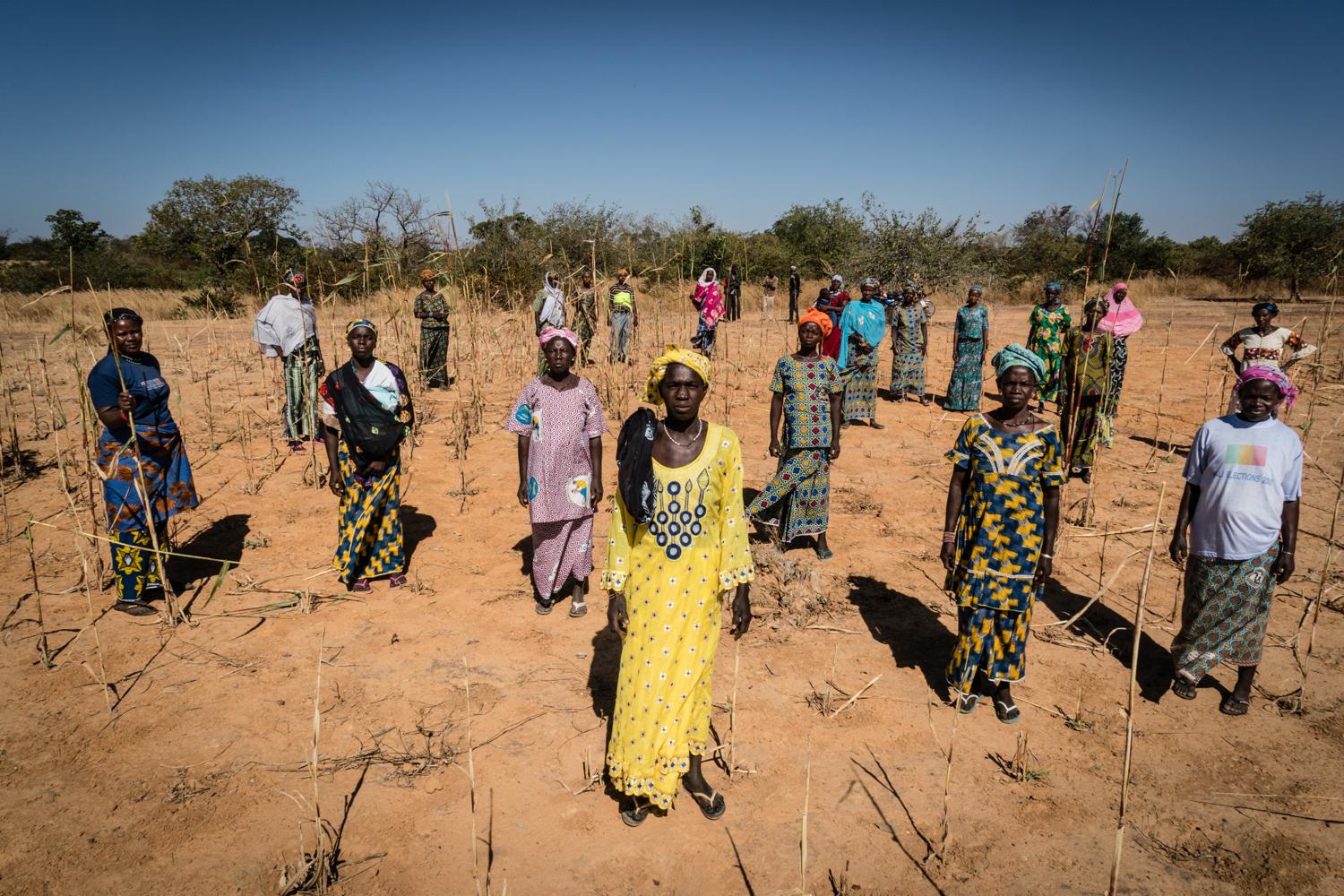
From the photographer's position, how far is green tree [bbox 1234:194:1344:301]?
21.4 m

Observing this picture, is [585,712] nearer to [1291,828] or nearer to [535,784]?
[535,784]

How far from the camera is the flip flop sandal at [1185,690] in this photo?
3.80 m

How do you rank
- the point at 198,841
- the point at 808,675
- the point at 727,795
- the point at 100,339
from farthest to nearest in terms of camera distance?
the point at 100,339 → the point at 808,675 → the point at 727,795 → the point at 198,841

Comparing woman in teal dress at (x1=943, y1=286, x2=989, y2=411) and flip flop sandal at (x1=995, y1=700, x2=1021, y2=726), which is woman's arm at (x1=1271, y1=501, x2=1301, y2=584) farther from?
woman in teal dress at (x1=943, y1=286, x2=989, y2=411)

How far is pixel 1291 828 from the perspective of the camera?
2912 mm

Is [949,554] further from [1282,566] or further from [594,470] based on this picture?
[594,470]

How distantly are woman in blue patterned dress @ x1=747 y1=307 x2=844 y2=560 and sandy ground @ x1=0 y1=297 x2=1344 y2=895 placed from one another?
0.36m

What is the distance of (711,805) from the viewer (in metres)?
2.92

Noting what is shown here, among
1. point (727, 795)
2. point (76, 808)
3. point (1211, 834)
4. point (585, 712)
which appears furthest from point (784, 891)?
point (76, 808)

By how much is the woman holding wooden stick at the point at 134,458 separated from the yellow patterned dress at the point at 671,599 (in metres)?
2.85

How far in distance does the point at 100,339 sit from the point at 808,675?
52.8 ft

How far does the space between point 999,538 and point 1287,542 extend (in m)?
1.39

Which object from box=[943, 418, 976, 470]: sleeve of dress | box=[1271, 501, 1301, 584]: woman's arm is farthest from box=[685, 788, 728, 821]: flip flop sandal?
box=[1271, 501, 1301, 584]: woman's arm

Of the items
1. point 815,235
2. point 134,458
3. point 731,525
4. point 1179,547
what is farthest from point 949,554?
point 815,235
